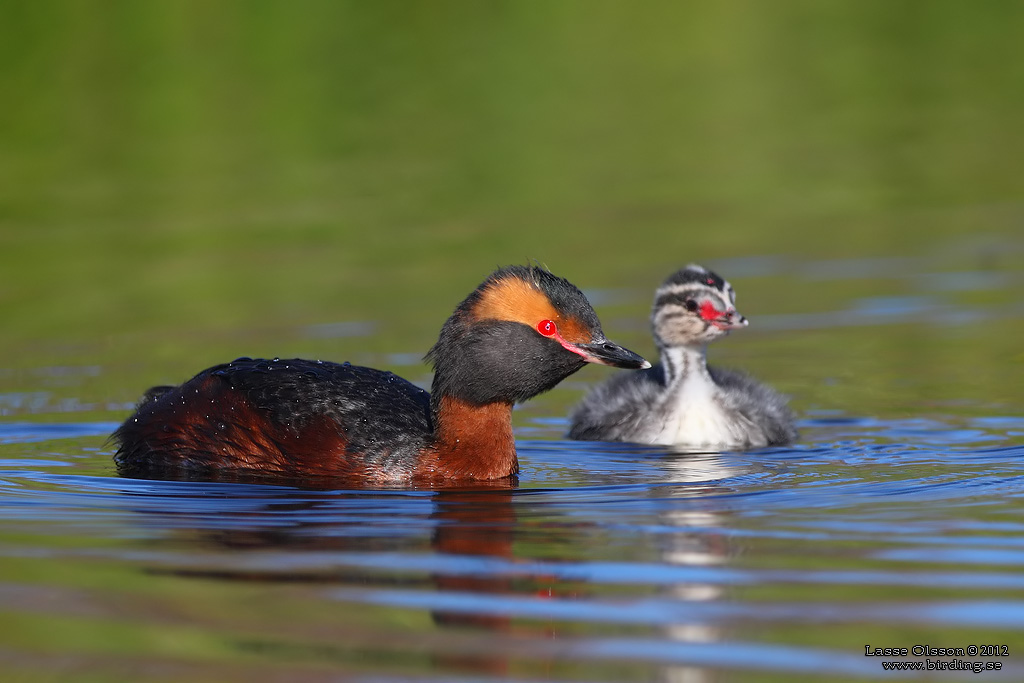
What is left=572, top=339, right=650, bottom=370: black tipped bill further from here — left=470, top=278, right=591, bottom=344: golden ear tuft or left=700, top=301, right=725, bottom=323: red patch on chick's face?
left=700, top=301, right=725, bottom=323: red patch on chick's face

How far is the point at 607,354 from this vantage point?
8.71m

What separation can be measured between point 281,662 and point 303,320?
26.7 ft

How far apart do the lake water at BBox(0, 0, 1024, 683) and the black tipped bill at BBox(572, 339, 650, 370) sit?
67cm

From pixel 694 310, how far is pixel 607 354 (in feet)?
9.18

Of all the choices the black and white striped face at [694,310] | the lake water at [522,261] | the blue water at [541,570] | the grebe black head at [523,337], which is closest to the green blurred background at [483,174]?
the lake water at [522,261]

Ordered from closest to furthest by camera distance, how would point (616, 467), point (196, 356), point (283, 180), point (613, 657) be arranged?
point (613, 657)
point (616, 467)
point (196, 356)
point (283, 180)

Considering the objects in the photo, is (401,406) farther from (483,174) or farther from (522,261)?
(483,174)

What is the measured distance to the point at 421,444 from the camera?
903cm

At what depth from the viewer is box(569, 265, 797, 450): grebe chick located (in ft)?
35.7

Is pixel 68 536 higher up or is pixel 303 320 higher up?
pixel 303 320

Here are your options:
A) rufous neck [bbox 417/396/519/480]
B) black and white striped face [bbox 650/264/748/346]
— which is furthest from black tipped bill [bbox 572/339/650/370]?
black and white striped face [bbox 650/264/748/346]

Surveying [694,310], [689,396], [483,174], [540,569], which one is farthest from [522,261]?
[540,569]

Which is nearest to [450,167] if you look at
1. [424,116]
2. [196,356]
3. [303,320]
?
[424,116]

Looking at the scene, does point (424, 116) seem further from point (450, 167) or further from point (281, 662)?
point (281, 662)
